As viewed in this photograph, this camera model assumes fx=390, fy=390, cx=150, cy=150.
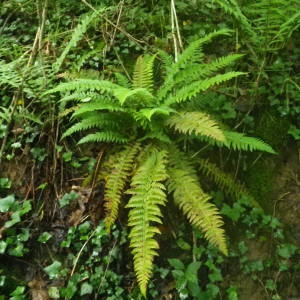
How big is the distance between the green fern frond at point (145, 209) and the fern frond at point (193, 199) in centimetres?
12

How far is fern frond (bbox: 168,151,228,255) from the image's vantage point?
2869 millimetres

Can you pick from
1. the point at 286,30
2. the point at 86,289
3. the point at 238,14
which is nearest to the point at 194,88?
the point at 238,14

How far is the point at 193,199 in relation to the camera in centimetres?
300

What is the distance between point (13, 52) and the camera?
414cm

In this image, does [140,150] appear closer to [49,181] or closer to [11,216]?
[49,181]

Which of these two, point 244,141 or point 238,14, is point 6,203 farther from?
point 238,14

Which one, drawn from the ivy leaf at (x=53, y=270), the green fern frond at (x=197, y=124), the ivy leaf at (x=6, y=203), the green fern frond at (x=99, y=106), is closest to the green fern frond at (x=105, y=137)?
the green fern frond at (x=99, y=106)

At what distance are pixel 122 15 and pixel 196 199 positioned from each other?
2643 mm

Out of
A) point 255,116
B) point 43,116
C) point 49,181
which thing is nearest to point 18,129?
point 43,116

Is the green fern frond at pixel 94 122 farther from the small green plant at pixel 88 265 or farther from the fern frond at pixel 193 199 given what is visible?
the small green plant at pixel 88 265

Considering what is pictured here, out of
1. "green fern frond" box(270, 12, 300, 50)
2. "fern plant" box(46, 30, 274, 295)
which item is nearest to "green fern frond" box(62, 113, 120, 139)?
"fern plant" box(46, 30, 274, 295)

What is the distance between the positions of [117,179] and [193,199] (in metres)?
0.63

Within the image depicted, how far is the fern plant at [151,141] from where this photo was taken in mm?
2909

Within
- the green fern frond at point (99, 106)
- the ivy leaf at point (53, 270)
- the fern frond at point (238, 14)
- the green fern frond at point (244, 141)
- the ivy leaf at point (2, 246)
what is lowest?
the ivy leaf at point (53, 270)
